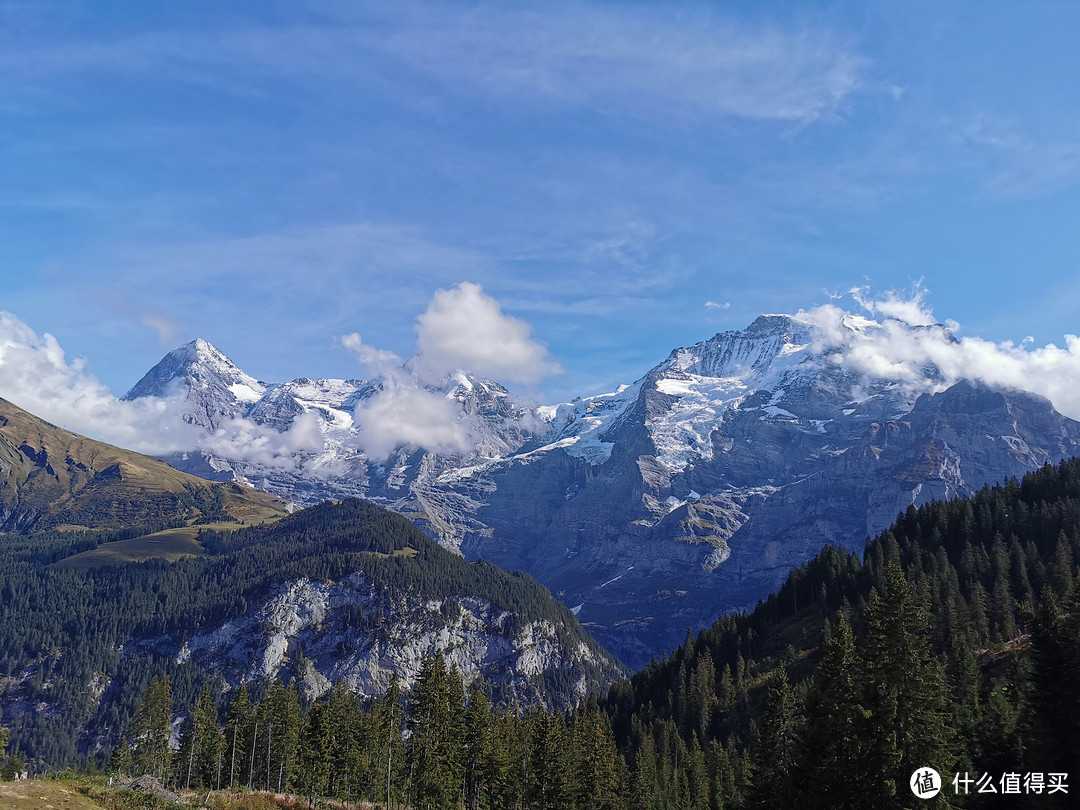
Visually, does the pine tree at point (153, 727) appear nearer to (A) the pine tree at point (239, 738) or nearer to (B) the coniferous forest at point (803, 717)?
(B) the coniferous forest at point (803, 717)

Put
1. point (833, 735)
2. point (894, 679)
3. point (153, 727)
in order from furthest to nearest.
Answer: point (153, 727) → point (833, 735) → point (894, 679)

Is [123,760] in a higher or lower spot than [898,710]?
lower

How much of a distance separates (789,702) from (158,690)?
3264 inches

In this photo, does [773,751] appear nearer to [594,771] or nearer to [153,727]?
[594,771]

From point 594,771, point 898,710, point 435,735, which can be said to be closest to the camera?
point 898,710

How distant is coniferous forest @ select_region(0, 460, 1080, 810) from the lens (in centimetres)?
4347

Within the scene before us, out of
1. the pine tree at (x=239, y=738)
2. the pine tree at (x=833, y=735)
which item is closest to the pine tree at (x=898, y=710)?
the pine tree at (x=833, y=735)
